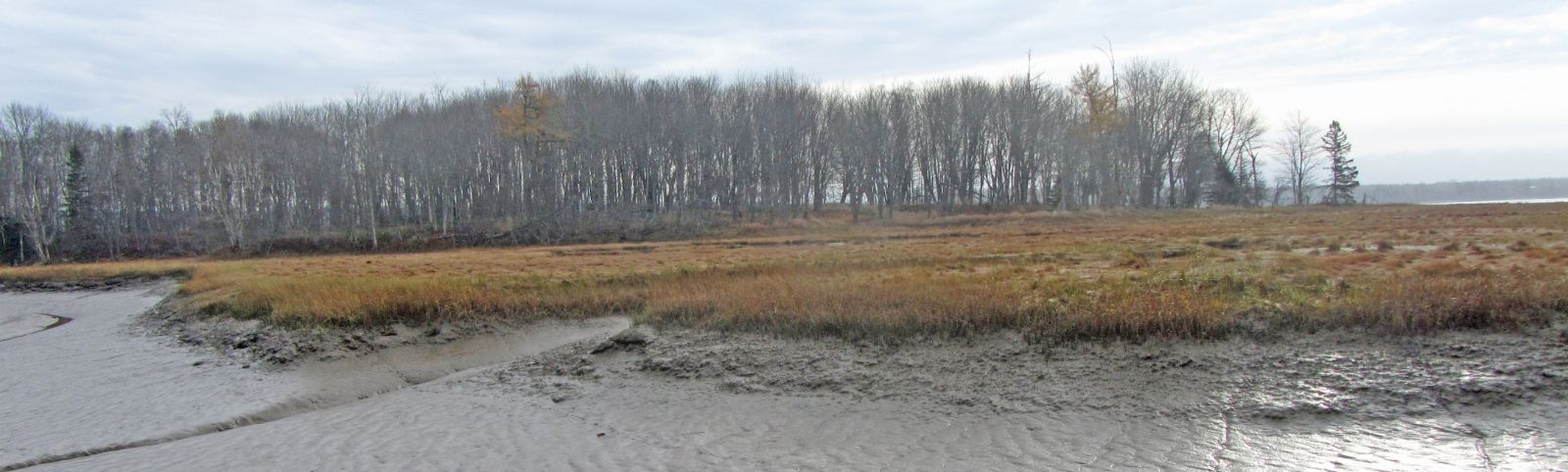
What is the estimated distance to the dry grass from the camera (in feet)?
31.7

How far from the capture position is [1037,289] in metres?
12.5

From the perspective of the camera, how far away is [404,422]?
9.18 meters

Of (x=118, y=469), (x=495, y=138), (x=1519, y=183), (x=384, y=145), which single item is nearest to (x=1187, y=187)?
(x=495, y=138)

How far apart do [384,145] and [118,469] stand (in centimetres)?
5150

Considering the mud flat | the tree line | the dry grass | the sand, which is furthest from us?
the tree line

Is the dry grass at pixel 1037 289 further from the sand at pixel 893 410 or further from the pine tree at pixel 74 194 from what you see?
the pine tree at pixel 74 194

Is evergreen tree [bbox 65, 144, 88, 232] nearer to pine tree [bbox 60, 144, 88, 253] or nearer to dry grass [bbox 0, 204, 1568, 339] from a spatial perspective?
pine tree [bbox 60, 144, 88, 253]

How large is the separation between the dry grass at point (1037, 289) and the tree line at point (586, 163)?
3031 cm

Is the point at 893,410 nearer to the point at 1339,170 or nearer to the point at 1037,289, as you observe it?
the point at 1037,289

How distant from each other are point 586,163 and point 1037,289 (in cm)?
4674

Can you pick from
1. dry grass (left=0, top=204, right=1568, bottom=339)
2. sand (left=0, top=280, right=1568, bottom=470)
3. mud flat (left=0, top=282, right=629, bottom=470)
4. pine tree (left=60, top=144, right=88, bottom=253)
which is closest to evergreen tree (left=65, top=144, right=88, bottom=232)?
pine tree (left=60, top=144, right=88, bottom=253)

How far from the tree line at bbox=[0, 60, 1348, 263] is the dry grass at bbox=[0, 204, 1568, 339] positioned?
30305 mm

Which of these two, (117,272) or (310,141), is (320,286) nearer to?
(117,272)

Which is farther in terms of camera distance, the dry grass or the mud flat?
the dry grass
